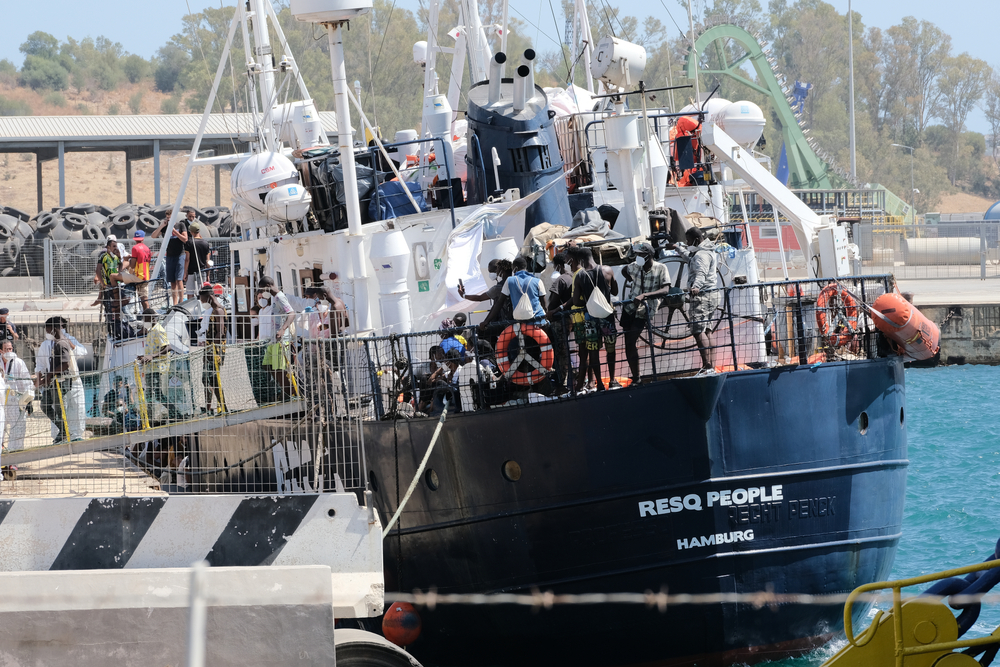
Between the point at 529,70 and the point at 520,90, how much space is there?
14.5 inches

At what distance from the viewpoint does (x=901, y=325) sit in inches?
423

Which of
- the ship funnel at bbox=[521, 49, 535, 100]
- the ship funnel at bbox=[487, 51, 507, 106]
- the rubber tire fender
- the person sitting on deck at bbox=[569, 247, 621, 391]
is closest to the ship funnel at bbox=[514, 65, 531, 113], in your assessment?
the ship funnel at bbox=[521, 49, 535, 100]

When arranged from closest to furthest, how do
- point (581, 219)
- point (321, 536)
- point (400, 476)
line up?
point (321, 536), point (400, 476), point (581, 219)

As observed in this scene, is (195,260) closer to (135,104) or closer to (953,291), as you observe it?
(953,291)

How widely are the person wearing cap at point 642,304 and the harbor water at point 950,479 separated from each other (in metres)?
3.46

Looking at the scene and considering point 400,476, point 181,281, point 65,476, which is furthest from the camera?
point 181,281

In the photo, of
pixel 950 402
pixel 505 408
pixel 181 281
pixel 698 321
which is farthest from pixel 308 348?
pixel 950 402

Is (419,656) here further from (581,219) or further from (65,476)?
(581,219)

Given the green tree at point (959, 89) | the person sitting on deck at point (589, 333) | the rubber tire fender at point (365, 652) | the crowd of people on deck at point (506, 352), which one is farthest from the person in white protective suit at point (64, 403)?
the green tree at point (959, 89)

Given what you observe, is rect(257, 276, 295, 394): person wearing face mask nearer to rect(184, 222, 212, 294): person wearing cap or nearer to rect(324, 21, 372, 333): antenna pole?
rect(324, 21, 372, 333): antenna pole

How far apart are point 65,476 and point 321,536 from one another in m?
2.76

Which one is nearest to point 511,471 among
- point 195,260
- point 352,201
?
point 352,201

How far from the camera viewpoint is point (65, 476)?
30.3 ft

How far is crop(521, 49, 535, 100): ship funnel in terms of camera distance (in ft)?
43.8
